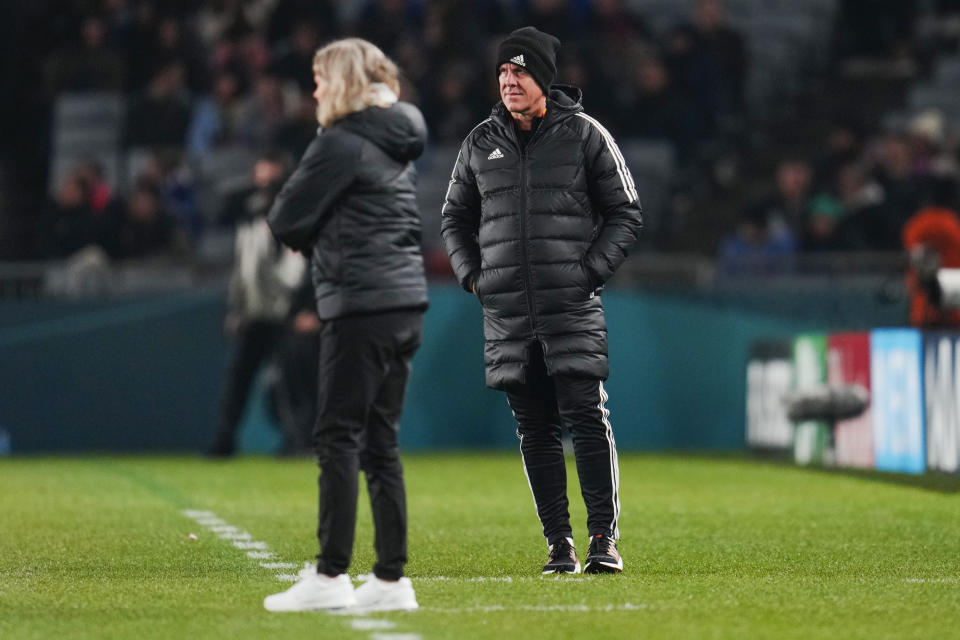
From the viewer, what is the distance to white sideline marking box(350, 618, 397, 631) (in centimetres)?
599

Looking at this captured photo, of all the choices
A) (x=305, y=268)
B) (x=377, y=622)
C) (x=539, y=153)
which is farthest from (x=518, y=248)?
(x=305, y=268)

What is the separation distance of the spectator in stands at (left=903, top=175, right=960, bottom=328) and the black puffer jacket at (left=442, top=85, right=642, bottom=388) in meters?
6.88

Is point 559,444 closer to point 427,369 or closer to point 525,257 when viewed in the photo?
point 525,257

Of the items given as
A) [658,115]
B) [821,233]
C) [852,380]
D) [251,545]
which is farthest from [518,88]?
[658,115]

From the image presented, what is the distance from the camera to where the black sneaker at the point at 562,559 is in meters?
7.49

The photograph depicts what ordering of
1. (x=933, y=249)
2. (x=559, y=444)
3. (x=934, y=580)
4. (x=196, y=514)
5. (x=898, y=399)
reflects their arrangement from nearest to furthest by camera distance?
(x=934, y=580) < (x=559, y=444) < (x=196, y=514) < (x=898, y=399) < (x=933, y=249)

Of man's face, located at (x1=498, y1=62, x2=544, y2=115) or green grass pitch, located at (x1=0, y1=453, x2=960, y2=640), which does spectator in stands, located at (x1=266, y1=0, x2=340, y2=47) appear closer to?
green grass pitch, located at (x1=0, y1=453, x2=960, y2=640)

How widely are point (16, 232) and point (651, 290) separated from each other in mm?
7817

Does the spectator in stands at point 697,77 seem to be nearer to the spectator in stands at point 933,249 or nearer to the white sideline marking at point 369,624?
the spectator in stands at point 933,249

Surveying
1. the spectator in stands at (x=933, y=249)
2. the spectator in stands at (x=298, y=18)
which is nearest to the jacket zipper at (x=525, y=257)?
the spectator in stands at (x=933, y=249)

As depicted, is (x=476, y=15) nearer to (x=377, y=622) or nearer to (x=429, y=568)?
(x=429, y=568)

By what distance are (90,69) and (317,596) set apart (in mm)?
16181

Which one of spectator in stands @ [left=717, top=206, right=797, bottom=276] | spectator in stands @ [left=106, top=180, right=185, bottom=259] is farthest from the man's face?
spectator in stands @ [left=106, top=180, right=185, bottom=259]

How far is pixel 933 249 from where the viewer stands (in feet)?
47.6
